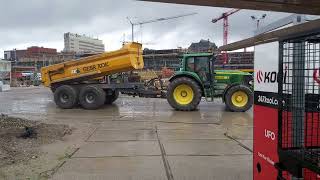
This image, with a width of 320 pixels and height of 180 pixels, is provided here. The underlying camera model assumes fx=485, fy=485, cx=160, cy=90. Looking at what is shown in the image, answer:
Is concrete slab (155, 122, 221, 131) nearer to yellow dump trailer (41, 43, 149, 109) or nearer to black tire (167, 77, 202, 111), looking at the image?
black tire (167, 77, 202, 111)

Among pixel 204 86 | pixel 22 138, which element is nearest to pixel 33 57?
pixel 204 86

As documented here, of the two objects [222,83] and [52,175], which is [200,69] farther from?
[52,175]

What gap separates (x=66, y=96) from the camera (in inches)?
820

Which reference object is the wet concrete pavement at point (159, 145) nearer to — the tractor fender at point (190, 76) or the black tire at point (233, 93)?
the black tire at point (233, 93)

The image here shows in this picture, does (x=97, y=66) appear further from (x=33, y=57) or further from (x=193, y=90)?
(x=33, y=57)

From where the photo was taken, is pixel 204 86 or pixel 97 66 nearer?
pixel 204 86

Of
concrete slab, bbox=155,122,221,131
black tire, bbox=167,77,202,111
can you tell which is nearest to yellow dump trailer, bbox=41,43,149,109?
black tire, bbox=167,77,202,111

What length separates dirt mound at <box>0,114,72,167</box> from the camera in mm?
9028

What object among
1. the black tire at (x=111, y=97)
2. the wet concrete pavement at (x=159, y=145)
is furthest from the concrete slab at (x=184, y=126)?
the black tire at (x=111, y=97)

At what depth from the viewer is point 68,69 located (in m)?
21.1

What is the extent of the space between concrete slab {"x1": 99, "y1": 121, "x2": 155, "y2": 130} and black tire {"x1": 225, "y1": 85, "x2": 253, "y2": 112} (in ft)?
16.1

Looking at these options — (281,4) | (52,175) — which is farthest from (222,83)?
(281,4)

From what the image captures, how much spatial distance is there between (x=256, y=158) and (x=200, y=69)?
14.4 m

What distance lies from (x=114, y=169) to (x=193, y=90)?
1123 cm
